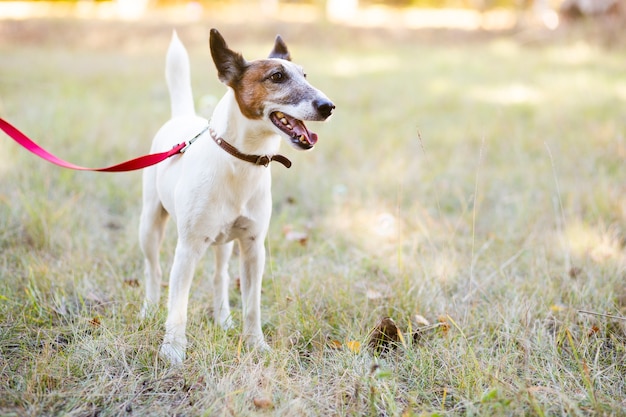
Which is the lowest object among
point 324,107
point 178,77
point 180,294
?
point 180,294

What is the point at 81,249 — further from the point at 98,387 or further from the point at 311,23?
the point at 311,23

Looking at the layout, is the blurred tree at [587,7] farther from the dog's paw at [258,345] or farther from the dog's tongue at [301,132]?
the dog's paw at [258,345]

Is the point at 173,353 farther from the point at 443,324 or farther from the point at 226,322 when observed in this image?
the point at 443,324

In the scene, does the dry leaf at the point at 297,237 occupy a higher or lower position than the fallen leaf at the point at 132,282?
higher

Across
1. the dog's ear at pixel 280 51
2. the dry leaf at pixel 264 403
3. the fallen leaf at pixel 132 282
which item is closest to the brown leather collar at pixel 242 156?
the dog's ear at pixel 280 51

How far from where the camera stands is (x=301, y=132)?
2.37 metres

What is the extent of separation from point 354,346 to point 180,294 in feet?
2.79

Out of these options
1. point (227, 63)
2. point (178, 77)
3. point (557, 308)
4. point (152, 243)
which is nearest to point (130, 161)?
point (152, 243)

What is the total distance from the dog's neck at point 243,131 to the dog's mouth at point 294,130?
0.05 meters

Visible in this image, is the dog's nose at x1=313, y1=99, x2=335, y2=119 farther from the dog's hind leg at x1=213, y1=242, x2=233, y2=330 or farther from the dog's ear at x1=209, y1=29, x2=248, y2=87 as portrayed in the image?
the dog's hind leg at x1=213, y1=242, x2=233, y2=330

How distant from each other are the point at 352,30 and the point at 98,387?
15.5 m

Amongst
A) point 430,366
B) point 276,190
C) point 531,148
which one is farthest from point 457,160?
point 430,366

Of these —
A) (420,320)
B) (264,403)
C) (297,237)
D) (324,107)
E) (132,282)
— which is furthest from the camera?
(297,237)

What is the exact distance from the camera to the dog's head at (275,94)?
2.34 metres
